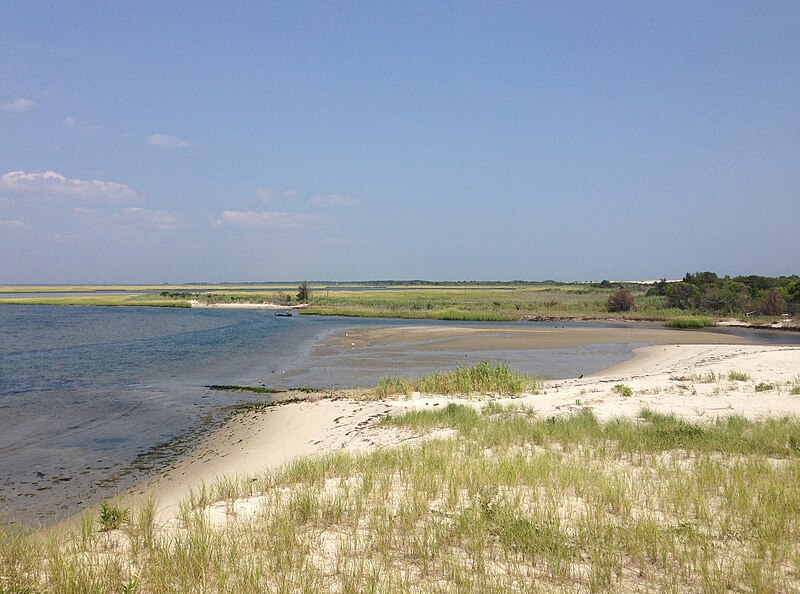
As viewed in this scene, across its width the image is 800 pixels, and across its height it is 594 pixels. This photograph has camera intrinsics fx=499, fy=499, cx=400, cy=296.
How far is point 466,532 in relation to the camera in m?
5.04

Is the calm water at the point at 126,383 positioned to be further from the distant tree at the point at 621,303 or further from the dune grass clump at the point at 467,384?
the distant tree at the point at 621,303

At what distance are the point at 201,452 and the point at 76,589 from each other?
25.9ft

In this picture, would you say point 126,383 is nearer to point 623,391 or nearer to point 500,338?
point 623,391

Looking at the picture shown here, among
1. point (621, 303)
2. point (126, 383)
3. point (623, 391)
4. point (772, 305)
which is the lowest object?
point (126, 383)

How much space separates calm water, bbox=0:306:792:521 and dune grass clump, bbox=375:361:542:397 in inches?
168

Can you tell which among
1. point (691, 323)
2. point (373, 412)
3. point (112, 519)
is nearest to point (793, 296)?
point (691, 323)

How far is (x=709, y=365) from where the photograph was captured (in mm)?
21109

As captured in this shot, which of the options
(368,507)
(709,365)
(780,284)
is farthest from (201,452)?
(780,284)

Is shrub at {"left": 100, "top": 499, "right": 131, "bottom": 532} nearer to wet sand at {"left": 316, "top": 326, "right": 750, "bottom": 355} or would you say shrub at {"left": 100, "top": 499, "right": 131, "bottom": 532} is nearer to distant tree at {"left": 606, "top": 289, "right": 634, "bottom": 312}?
Answer: wet sand at {"left": 316, "top": 326, "right": 750, "bottom": 355}

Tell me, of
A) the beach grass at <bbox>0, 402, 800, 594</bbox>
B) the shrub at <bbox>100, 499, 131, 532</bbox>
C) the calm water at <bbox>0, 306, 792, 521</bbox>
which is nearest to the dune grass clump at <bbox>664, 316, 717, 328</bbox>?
the calm water at <bbox>0, 306, 792, 521</bbox>

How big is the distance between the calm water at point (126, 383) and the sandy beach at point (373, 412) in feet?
3.98

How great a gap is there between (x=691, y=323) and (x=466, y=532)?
50.6 meters

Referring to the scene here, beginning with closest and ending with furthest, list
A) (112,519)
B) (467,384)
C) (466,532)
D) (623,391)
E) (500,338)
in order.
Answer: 1. (466,532)
2. (112,519)
3. (623,391)
4. (467,384)
5. (500,338)

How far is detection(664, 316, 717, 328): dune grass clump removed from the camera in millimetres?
47469
